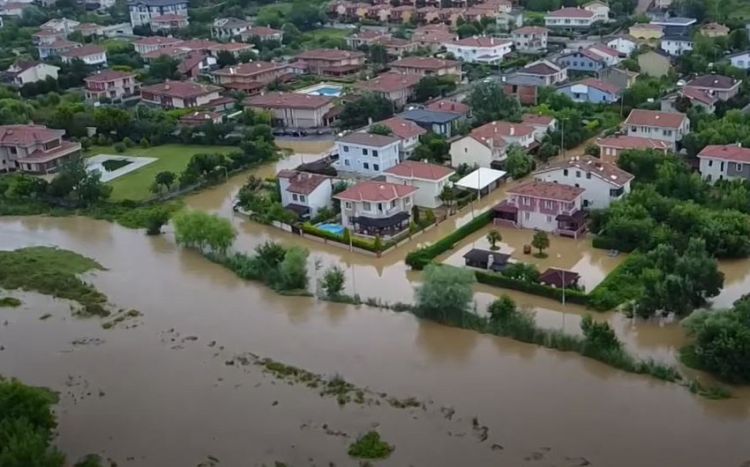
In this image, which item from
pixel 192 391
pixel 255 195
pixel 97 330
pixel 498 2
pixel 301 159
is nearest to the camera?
pixel 192 391

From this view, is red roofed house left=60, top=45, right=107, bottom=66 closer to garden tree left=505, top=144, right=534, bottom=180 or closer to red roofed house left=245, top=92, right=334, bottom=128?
red roofed house left=245, top=92, right=334, bottom=128

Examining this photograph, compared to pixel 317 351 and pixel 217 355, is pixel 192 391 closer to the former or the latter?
pixel 217 355

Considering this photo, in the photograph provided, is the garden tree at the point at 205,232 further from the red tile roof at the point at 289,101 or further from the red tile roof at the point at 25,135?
the red tile roof at the point at 289,101

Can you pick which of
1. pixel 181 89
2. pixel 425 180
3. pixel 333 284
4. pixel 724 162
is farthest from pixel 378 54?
pixel 333 284

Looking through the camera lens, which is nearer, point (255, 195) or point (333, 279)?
point (333, 279)

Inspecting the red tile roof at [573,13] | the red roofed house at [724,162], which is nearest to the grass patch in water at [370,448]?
the red roofed house at [724,162]

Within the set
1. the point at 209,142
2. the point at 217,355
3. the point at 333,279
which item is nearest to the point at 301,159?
the point at 209,142
